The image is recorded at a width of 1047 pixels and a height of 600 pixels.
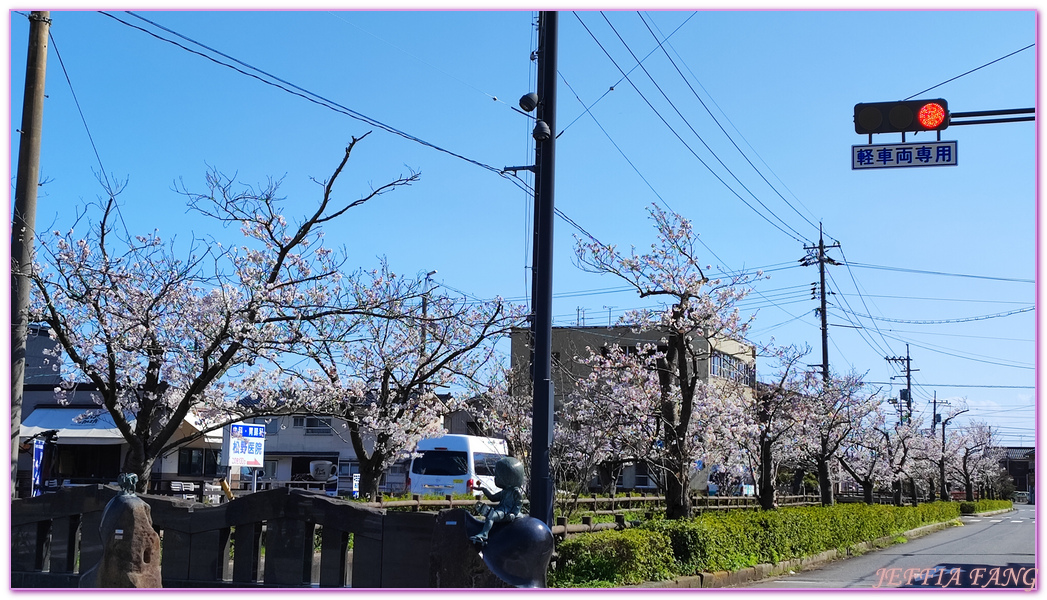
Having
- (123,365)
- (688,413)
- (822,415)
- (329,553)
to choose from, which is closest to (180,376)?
(123,365)

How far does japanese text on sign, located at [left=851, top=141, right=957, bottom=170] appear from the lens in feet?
30.6

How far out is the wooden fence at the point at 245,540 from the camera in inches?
340

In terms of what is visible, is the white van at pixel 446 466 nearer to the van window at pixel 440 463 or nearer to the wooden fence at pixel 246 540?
the van window at pixel 440 463

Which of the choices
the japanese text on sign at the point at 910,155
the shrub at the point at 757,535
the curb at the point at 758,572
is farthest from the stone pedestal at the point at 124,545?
the japanese text on sign at the point at 910,155

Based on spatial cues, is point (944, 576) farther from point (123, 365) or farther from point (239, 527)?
point (123, 365)

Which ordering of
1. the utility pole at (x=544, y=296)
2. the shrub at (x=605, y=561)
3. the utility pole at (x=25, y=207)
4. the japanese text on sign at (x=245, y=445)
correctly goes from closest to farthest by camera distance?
the utility pole at (x=25, y=207)
the utility pole at (x=544, y=296)
the shrub at (x=605, y=561)
the japanese text on sign at (x=245, y=445)

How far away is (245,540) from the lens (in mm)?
9391

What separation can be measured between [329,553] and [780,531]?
27.3 ft

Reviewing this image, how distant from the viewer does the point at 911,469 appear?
50406 millimetres

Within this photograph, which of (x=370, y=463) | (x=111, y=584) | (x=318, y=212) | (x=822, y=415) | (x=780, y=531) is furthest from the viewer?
(x=822, y=415)

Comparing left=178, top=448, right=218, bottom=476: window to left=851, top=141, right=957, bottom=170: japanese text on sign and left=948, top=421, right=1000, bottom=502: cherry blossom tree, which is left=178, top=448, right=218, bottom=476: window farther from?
left=948, top=421, right=1000, bottom=502: cherry blossom tree

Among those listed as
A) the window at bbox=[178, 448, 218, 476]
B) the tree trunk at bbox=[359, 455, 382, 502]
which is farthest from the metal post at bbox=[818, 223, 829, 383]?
the window at bbox=[178, 448, 218, 476]

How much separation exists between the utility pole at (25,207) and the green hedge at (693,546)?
19.9ft

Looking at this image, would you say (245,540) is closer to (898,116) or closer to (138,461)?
(138,461)
